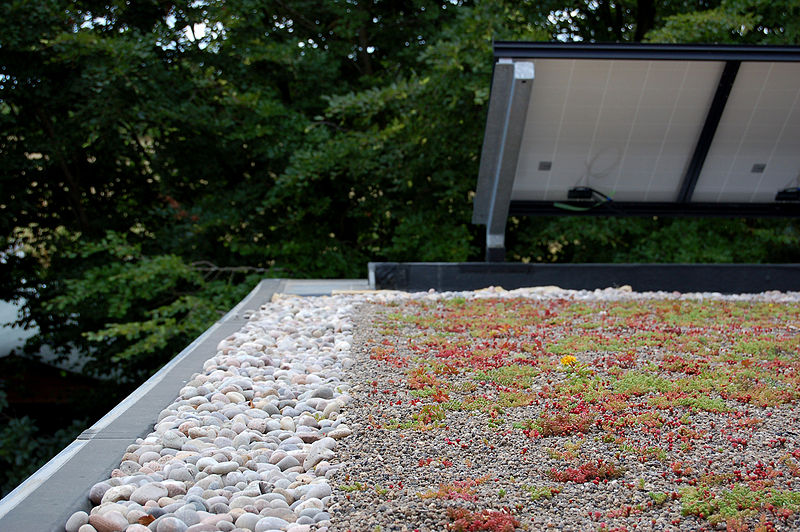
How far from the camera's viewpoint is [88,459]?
1.97 m

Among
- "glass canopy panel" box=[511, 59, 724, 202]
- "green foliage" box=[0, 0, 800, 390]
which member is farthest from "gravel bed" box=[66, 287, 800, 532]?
"green foliage" box=[0, 0, 800, 390]

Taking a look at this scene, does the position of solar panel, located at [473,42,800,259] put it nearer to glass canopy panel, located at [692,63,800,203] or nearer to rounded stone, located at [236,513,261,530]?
glass canopy panel, located at [692,63,800,203]

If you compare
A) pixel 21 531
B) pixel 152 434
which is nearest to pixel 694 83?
pixel 152 434

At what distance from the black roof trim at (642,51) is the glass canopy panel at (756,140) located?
184mm

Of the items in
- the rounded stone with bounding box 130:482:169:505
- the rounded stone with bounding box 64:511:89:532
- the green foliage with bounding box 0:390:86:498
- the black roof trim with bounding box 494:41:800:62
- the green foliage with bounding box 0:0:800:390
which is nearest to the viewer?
the rounded stone with bounding box 64:511:89:532

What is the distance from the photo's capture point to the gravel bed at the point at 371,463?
1.71 metres

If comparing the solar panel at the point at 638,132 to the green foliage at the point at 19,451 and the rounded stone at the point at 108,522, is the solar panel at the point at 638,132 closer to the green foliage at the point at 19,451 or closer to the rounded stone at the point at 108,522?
the rounded stone at the point at 108,522

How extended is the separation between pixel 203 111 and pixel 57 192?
2.74 m

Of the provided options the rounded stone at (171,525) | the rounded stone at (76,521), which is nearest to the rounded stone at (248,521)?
the rounded stone at (171,525)

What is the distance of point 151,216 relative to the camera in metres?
8.26

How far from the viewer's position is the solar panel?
4.67m

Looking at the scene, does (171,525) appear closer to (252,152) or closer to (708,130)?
(708,130)

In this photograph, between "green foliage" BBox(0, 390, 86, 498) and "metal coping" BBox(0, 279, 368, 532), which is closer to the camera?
"metal coping" BBox(0, 279, 368, 532)

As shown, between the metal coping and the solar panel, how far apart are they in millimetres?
2895
